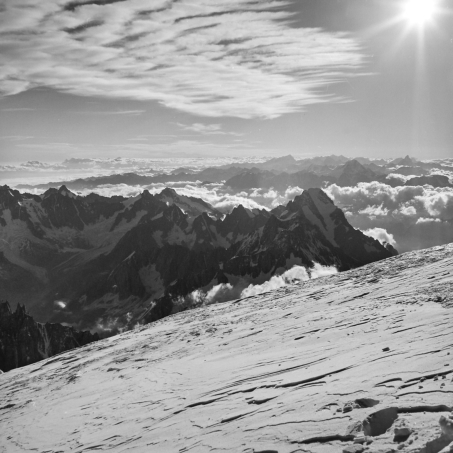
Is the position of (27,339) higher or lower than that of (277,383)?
lower

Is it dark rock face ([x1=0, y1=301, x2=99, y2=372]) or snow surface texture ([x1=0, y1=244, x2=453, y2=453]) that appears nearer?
snow surface texture ([x1=0, y1=244, x2=453, y2=453])

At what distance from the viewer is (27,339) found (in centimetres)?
15362

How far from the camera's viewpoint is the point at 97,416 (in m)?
23.6

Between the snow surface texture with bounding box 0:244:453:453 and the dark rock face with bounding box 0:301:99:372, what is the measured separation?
4824 inches

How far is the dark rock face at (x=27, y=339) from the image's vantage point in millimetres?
148375

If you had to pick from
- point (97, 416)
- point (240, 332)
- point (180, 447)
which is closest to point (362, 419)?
point (180, 447)

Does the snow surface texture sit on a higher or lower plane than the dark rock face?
higher

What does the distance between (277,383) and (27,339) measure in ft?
555

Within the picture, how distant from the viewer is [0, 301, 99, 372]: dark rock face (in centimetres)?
14838

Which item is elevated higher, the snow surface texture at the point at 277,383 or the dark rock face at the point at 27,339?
the snow surface texture at the point at 277,383

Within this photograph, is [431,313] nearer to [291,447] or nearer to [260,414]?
[260,414]

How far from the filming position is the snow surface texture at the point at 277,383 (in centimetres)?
1258

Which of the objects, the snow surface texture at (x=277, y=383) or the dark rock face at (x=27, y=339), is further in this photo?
the dark rock face at (x=27, y=339)

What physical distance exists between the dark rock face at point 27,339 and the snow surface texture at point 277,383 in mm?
122540
